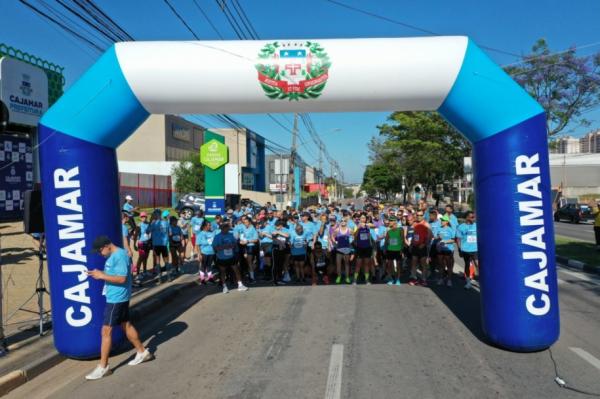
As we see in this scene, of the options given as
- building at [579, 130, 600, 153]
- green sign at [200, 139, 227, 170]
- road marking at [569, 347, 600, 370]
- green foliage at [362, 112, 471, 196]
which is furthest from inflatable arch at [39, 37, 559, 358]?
building at [579, 130, 600, 153]

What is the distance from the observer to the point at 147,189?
41719 mm

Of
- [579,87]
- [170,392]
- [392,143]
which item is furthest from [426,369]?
[392,143]

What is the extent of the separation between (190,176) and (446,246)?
37102 mm

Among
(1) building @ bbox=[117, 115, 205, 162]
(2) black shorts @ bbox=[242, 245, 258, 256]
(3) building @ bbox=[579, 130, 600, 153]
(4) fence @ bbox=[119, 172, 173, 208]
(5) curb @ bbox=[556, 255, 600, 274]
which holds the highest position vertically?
(3) building @ bbox=[579, 130, 600, 153]

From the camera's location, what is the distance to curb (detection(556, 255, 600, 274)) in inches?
462

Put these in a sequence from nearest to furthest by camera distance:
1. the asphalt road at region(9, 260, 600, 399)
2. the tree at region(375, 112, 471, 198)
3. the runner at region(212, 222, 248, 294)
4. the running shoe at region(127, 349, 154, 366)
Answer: the asphalt road at region(9, 260, 600, 399), the running shoe at region(127, 349, 154, 366), the runner at region(212, 222, 248, 294), the tree at region(375, 112, 471, 198)

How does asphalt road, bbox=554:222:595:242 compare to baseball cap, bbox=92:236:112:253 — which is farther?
asphalt road, bbox=554:222:595:242

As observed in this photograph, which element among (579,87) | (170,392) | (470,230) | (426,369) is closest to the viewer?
(170,392)

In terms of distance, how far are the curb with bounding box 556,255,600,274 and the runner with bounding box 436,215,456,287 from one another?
4.58 meters

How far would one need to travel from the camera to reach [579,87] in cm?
2161

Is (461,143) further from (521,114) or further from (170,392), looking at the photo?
(170,392)

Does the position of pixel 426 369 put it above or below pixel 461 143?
below

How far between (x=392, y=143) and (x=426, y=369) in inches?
1112

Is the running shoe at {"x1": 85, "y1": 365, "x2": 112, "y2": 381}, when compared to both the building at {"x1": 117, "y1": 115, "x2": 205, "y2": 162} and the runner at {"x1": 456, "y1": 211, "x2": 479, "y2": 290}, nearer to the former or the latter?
the runner at {"x1": 456, "y1": 211, "x2": 479, "y2": 290}
